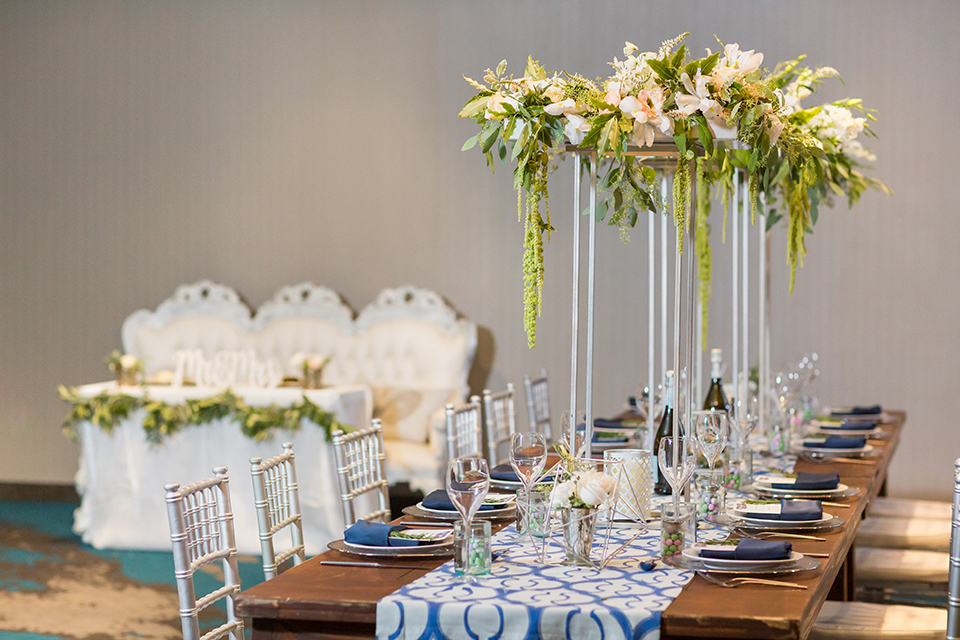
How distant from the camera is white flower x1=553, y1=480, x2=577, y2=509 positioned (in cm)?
204

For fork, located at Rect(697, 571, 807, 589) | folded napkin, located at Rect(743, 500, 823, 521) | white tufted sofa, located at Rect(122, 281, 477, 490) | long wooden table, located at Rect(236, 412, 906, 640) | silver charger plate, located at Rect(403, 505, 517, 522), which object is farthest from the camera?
white tufted sofa, located at Rect(122, 281, 477, 490)

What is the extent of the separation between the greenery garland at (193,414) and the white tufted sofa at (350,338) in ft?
3.11

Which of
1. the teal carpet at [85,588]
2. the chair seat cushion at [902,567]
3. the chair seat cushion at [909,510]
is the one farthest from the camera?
the teal carpet at [85,588]

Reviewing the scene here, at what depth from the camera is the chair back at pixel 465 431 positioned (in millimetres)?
3639

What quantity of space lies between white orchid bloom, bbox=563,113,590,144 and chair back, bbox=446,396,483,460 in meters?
1.48

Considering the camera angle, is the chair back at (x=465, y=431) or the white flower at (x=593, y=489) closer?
the white flower at (x=593, y=489)

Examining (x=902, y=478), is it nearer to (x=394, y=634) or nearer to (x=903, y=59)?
(x=903, y=59)

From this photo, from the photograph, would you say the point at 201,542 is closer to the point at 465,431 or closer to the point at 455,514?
the point at 455,514

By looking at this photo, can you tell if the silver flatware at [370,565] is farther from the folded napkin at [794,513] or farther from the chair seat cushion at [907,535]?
the chair seat cushion at [907,535]

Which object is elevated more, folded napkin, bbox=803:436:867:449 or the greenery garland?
folded napkin, bbox=803:436:867:449

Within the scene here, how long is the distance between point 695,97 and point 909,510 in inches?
97.8

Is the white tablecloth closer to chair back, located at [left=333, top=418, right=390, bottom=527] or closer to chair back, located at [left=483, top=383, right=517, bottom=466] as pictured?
chair back, located at [left=483, top=383, right=517, bottom=466]

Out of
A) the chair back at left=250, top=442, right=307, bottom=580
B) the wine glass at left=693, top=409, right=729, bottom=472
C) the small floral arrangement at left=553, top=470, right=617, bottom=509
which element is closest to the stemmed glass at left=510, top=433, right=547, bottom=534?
the small floral arrangement at left=553, top=470, right=617, bottom=509

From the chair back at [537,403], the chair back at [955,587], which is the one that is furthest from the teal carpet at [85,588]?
the chair back at [955,587]
